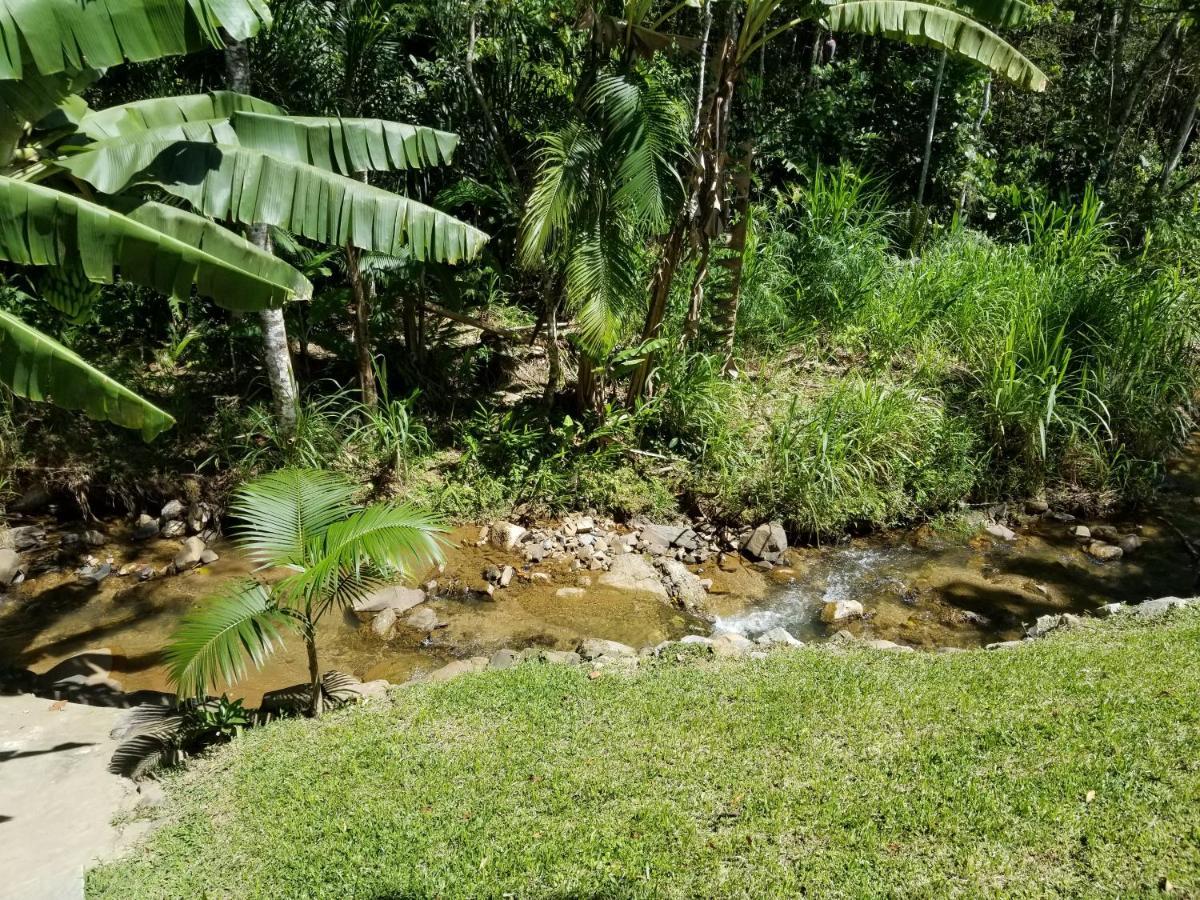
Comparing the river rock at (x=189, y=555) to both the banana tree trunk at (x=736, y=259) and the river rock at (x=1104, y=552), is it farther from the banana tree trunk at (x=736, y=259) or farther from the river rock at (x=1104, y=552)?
the river rock at (x=1104, y=552)

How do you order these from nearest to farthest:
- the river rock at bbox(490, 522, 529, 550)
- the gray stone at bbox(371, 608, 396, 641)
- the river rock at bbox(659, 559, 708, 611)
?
the gray stone at bbox(371, 608, 396, 641)
the river rock at bbox(659, 559, 708, 611)
the river rock at bbox(490, 522, 529, 550)

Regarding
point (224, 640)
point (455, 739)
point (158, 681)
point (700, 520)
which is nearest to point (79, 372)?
point (224, 640)

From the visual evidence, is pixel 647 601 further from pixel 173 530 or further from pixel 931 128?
pixel 931 128

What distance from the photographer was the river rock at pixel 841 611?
704 cm

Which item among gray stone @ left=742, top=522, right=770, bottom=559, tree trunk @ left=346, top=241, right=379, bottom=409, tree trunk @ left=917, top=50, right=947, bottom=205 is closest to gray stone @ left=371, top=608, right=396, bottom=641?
Answer: tree trunk @ left=346, top=241, right=379, bottom=409

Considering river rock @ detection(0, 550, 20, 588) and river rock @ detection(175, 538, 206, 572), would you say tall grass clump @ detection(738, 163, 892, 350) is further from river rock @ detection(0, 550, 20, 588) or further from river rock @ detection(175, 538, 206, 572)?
river rock @ detection(0, 550, 20, 588)

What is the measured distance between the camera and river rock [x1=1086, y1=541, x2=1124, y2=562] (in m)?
7.86

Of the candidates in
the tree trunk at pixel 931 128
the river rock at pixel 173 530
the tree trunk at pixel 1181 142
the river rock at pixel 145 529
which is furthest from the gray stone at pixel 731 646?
the tree trunk at pixel 1181 142

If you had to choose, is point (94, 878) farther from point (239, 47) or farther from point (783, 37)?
point (783, 37)

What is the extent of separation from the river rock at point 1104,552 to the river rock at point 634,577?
3865mm

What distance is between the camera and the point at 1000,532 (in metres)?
8.22

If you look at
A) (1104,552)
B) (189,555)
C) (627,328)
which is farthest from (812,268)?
(189,555)

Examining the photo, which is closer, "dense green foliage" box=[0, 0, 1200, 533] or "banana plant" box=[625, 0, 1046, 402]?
"banana plant" box=[625, 0, 1046, 402]

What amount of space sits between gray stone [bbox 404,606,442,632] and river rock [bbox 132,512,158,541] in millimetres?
2893
